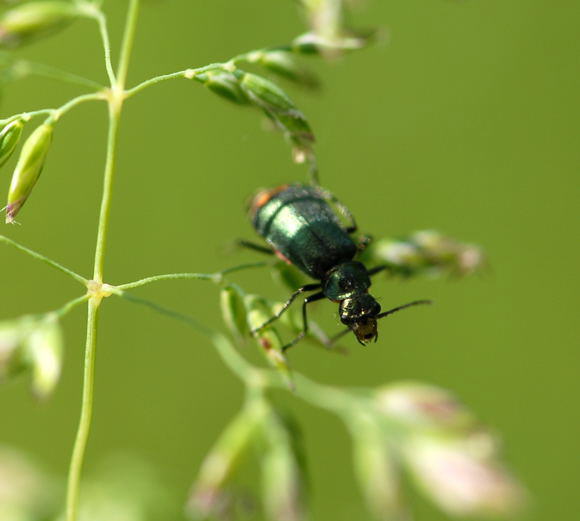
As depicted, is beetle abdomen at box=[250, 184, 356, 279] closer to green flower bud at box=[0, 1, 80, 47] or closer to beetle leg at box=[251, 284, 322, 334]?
beetle leg at box=[251, 284, 322, 334]

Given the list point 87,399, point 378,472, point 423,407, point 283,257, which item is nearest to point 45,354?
point 87,399

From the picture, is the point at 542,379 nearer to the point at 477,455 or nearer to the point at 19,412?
the point at 477,455

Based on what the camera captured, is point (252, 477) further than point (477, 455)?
Yes

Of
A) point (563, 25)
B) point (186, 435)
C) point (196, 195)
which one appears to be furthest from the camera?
point (563, 25)

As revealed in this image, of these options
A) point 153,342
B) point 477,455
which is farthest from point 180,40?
point 477,455

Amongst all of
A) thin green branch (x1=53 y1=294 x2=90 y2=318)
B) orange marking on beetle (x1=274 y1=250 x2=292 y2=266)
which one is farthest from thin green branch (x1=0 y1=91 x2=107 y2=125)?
orange marking on beetle (x1=274 y1=250 x2=292 y2=266)

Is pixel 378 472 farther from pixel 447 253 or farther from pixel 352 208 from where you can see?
pixel 352 208

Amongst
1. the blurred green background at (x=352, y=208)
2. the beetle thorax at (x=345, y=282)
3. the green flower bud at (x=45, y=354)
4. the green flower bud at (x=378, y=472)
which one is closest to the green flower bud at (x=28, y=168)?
the green flower bud at (x=45, y=354)
